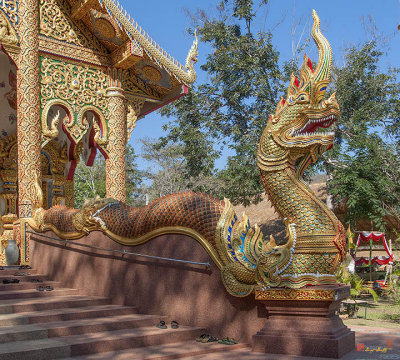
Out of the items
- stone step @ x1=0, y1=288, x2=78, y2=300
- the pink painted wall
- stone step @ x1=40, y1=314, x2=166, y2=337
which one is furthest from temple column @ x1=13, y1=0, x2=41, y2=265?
stone step @ x1=40, y1=314, x2=166, y2=337

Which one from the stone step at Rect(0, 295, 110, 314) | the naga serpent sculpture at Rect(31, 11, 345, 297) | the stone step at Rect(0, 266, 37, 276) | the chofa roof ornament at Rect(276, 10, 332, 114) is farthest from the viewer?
the stone step at Rect(0, 266, 37, 276)

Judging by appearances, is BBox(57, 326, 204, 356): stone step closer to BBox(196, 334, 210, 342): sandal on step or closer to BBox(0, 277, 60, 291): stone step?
BBox(196, 334, 210, 342): sandal on step

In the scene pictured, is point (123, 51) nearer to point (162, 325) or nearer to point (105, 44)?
point (105, 44)

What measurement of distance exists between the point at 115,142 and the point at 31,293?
441 cm

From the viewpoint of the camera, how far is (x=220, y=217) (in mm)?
4684

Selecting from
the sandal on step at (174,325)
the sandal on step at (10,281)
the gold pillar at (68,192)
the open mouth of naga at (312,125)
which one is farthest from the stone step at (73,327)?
the gold pillar at (68,192)

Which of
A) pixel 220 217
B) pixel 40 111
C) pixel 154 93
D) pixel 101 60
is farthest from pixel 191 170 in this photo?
pixel 220 217

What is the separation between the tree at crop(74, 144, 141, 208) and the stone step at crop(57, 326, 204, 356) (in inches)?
949

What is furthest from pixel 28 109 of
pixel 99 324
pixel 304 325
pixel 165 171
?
pixel 165 171

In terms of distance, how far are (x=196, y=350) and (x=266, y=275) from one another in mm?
898

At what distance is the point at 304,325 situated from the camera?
4.19 metres

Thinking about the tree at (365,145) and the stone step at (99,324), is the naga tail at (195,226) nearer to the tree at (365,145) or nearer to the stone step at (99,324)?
the stone step at (99,324)

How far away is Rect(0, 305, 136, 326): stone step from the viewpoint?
461cm

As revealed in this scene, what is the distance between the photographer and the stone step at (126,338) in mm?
4090
